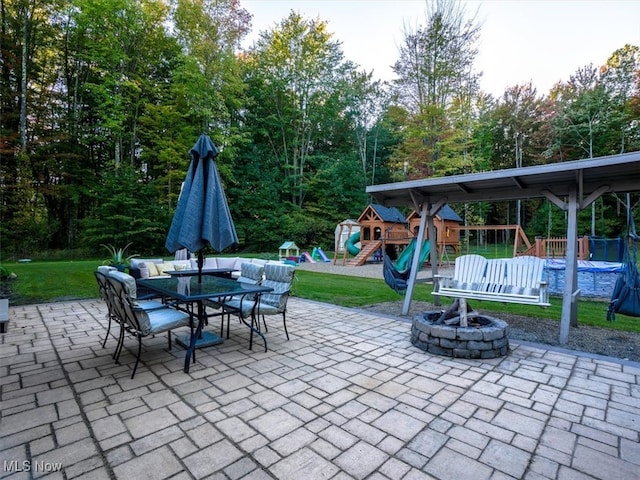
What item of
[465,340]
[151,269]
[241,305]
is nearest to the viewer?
[465,340]

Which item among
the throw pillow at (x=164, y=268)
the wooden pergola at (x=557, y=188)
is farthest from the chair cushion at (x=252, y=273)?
the throw pillow at (x=164, y=268)

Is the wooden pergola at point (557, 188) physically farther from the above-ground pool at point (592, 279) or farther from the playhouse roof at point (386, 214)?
the playhouse roof at point (386, 214)

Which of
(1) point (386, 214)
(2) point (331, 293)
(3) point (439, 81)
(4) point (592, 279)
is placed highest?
(3) point (439, 81)

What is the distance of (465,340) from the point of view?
3.22m

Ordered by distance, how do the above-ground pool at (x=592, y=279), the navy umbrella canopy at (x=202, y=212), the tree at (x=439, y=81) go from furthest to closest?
the tree at (x=439, y=81) < the above-ground pool at (x=592, y=279) < the navy umbrella canopy at (x=202, y=212)

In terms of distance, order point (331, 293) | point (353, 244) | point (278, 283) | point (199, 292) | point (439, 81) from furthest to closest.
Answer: point (439, 81) < point (353, 244) < point (331, 293) < point (278, 283) < point (199, 292)

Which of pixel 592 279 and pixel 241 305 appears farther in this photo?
pixel 592 279

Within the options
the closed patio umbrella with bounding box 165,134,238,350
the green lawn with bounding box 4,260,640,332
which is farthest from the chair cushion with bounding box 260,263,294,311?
the green lawn with bounding box 4,260,640,332

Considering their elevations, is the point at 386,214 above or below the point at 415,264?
above

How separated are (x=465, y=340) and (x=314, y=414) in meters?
1.85

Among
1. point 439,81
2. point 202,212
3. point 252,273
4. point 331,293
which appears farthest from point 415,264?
point 439,81

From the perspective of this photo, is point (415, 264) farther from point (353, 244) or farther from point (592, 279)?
point (353, 244)

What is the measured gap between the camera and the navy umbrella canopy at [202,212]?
10.5 feet

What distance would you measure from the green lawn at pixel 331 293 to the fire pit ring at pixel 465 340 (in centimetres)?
232
